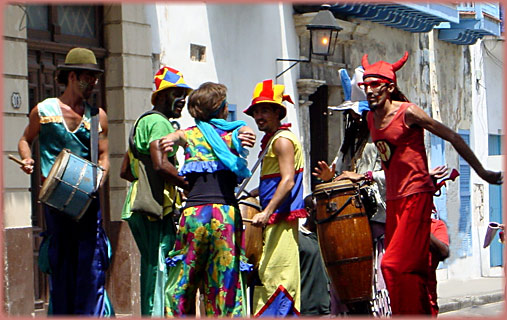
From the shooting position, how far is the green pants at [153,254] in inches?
340

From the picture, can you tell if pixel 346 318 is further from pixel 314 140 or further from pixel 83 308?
pixel 314 140

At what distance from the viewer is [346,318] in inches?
365

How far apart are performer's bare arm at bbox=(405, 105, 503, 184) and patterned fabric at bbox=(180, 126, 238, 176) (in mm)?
1251

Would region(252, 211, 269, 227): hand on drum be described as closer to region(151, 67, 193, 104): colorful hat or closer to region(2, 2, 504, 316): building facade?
region(151, 67, 193, 104): colorful hat

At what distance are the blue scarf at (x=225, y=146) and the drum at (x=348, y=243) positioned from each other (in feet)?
4.51

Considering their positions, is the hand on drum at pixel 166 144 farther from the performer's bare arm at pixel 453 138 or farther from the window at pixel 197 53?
the window at pixel 197 53

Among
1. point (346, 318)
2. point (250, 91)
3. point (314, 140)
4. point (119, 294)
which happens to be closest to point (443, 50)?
point (314, 140)

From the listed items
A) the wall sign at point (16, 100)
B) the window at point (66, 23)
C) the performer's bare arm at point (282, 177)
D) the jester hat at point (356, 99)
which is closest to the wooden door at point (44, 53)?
the window at point (66, 23)

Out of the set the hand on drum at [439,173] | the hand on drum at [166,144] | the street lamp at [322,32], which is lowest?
the hand on drum at [439,173]

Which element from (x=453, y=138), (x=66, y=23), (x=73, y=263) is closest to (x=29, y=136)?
(x=73, y=263)

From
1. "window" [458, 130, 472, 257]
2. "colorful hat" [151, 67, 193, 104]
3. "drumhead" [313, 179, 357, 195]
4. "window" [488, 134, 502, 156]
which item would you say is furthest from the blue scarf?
"window" [488, 134, 502, 156]

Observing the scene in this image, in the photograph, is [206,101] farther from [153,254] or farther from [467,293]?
[467,293]

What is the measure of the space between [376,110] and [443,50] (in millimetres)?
14637

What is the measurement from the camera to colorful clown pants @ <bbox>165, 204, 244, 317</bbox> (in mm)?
7797
